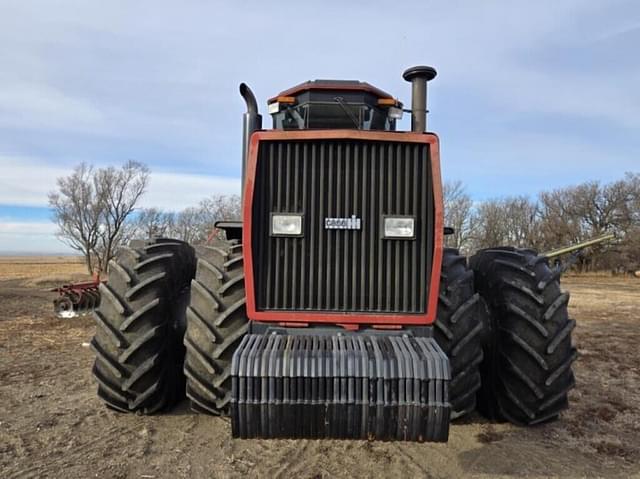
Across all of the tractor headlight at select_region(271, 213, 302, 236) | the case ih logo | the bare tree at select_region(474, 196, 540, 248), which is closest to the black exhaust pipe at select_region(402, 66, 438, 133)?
the case ih logo

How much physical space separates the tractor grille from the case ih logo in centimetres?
2

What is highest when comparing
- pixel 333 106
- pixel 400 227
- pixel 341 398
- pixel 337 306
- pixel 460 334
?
pixel 333 106

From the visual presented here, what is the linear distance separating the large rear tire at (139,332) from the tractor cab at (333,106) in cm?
172

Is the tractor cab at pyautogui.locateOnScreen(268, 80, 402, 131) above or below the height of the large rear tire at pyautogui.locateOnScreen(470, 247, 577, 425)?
above

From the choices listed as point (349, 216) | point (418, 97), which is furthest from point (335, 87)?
point (349, 216)

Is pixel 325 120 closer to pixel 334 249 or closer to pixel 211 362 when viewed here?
pixel 334 249

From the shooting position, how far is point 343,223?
346 cm

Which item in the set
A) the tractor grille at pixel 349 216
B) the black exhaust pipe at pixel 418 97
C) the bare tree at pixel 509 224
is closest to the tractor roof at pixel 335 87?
the black exhaust pipe at pixel 418 97

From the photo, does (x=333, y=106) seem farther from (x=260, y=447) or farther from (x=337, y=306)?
(x=260, y=447)

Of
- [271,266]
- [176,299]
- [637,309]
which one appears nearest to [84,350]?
[176,299]

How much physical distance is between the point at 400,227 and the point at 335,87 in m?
1.90

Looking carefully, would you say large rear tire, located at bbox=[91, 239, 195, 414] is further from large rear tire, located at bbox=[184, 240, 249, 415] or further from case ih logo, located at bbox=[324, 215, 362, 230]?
case ih logo, located at bbox=[324, 215, 362, 230]

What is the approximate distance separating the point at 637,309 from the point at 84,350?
55.8ft

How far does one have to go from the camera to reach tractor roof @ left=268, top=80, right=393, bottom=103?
4.75 meters
